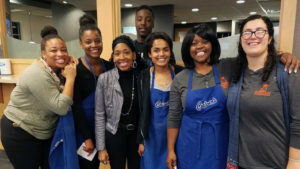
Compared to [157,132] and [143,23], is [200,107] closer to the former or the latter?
[157,132]

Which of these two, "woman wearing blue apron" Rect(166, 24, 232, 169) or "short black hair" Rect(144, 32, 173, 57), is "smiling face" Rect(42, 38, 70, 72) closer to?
"short black hair" Rect(144, 32, 173, 57)

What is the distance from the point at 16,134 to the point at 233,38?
1.93m

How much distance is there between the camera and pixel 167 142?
1.34 metres

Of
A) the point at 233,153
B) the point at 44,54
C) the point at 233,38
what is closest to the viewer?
the point at 233,153

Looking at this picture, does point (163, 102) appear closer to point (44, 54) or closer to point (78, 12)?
point (44, 54)

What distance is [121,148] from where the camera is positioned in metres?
1.40

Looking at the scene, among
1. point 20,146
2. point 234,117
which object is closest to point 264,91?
point 234,117

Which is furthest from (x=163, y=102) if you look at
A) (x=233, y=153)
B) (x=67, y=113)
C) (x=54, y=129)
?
(x=54, y=129)

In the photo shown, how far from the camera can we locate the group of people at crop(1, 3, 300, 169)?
95 cm

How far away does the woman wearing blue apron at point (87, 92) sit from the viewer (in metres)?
1.37

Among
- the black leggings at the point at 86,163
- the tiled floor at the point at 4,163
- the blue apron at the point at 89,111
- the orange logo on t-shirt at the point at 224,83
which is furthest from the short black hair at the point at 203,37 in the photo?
the tiled floor at the point at 4,163

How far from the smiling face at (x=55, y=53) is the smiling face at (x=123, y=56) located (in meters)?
0.36

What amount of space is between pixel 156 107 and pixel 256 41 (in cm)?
71

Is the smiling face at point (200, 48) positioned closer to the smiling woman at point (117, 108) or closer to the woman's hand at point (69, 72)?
the smiling woman at point (117, 108)
